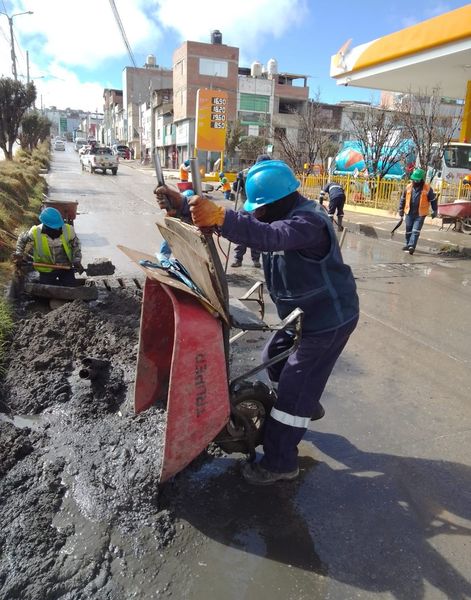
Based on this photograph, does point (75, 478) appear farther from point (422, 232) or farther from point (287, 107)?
point (287, 107)

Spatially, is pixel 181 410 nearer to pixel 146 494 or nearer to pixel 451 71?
pixel 146 494

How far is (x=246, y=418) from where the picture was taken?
278cm

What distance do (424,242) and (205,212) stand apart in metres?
10.5

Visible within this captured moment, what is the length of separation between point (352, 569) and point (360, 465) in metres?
0.86

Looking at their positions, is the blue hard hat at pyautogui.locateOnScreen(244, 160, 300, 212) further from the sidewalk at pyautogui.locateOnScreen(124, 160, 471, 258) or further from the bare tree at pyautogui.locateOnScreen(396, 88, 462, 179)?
the bare tree at pyautogui.locateOnScreen(396, 88, 462, 179)

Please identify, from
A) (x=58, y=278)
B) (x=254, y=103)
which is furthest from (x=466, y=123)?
(x=254, y=103)

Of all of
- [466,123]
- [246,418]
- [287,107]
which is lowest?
[246,418]

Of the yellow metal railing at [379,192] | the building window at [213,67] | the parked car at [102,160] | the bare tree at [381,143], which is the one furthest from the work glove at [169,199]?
the building window at [213,67]

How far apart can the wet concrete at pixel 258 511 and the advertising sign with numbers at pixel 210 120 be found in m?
25.7

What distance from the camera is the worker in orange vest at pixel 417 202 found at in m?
10.0

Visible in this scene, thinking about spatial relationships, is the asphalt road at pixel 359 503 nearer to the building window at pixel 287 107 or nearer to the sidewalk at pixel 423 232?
the sidewalk at pixel 423 232

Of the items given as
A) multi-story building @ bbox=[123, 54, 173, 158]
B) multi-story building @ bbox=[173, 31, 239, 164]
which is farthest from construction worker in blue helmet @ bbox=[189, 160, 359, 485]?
multi-story building @ bbox=[123, 54, 173, 158]

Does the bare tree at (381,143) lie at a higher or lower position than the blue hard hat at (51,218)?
→ higher

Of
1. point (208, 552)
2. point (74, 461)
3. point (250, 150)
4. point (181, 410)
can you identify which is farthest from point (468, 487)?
point (250, 150)
